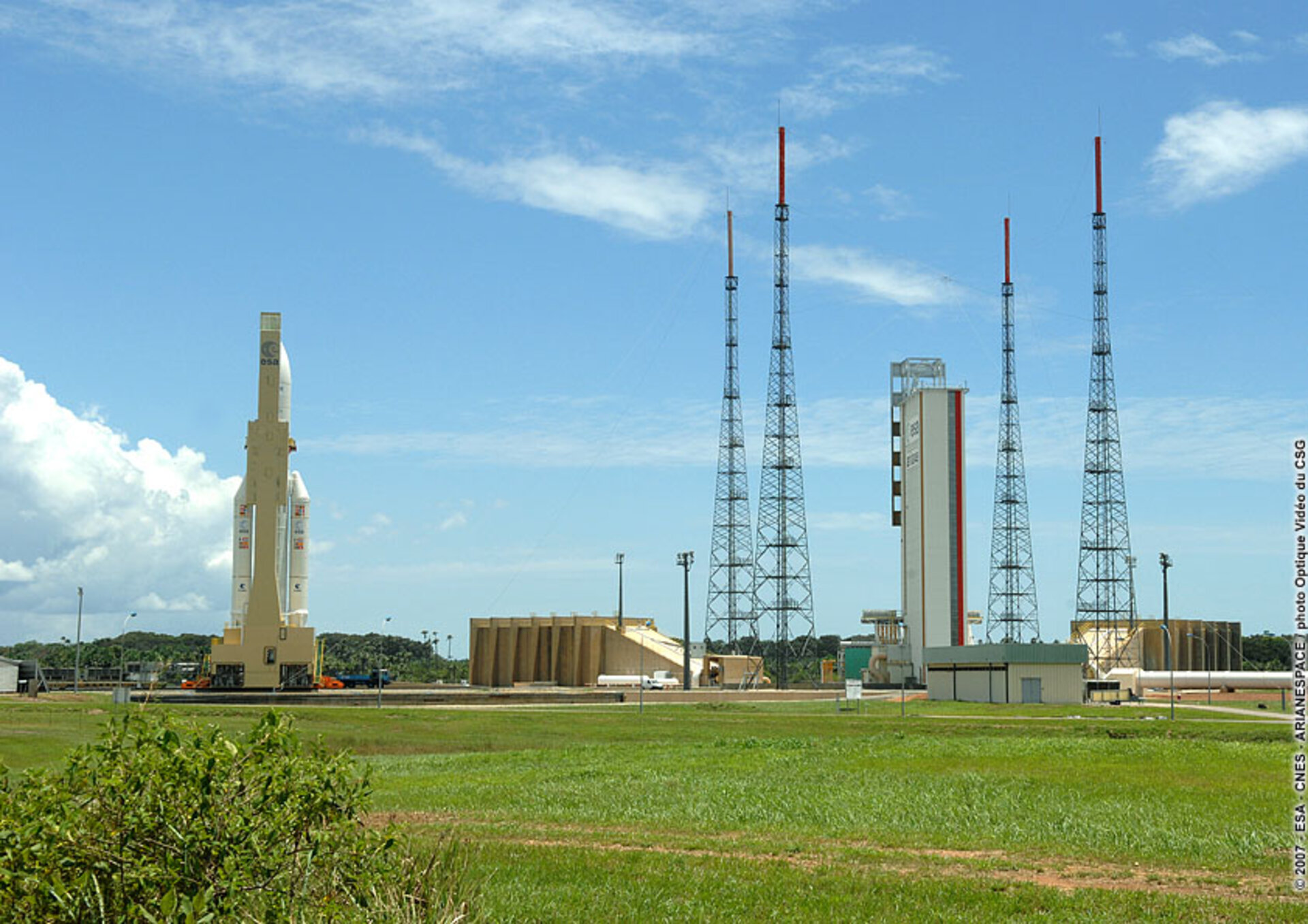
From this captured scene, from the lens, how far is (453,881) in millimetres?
11195

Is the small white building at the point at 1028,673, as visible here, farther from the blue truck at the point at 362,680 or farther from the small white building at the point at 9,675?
the small white building at the point at 9,675

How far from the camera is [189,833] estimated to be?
859 centimetres

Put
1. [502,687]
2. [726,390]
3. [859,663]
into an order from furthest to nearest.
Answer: [502,687], [859,663], [726,390]

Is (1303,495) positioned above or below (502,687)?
above

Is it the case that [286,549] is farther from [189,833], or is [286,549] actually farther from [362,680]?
[189,833]

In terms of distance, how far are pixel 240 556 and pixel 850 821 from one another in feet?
291

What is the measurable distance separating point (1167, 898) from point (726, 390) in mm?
96924

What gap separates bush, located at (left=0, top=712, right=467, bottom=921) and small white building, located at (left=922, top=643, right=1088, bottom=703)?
76.5 m

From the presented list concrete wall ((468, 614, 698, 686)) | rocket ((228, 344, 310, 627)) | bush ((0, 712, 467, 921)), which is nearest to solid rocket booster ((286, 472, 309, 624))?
rocket ((228, 344, 310, 627))

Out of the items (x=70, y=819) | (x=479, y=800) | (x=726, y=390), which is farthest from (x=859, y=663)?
(x=70, y=819)

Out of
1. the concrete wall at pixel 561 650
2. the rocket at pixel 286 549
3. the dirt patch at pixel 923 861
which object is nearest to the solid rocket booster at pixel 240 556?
the rocket at pixel 286 549

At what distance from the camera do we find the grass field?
14523 millimetres

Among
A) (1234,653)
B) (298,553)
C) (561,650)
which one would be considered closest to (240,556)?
(298,553)

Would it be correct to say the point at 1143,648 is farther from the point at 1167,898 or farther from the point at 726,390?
the point at 1167,898
